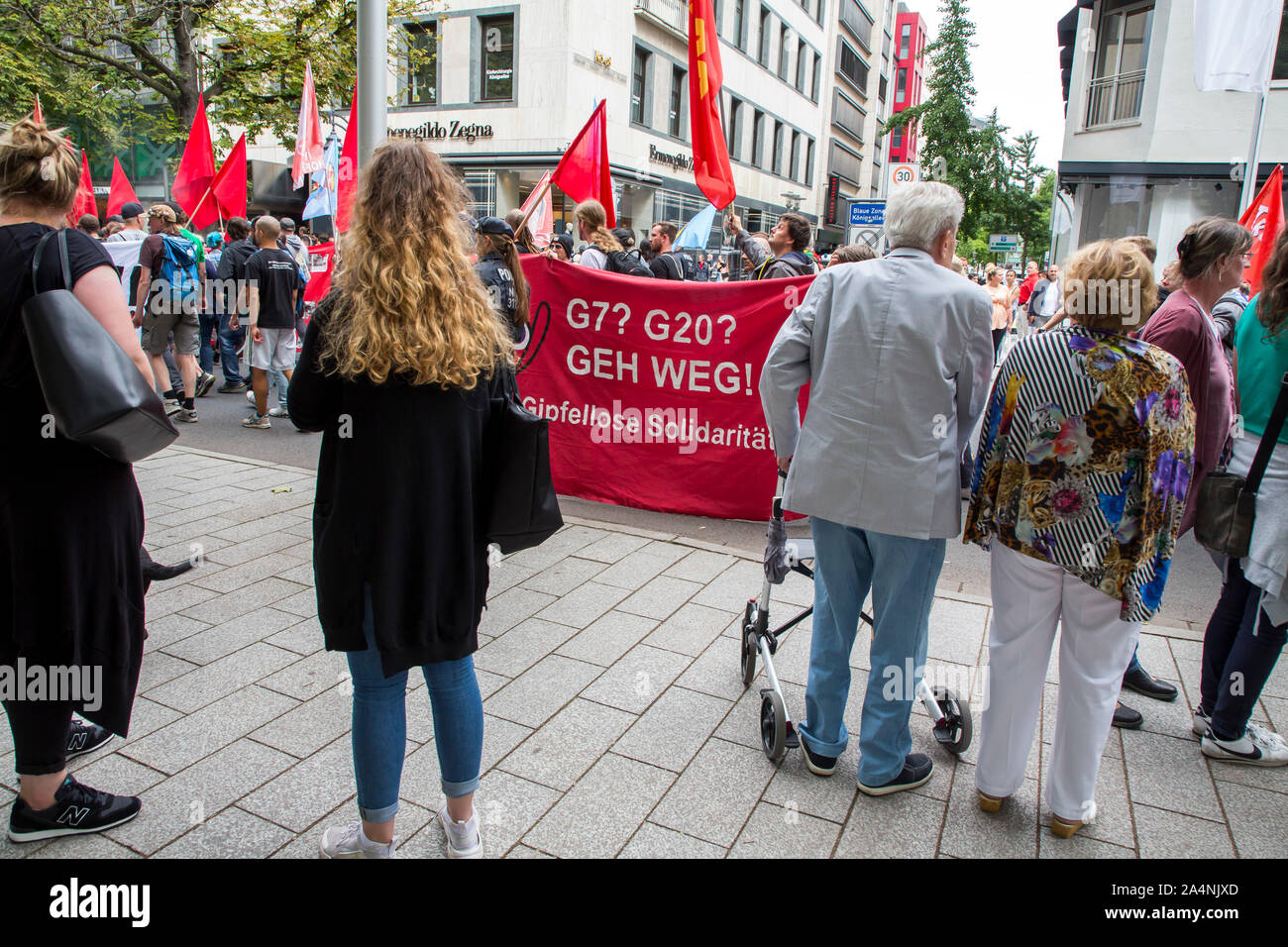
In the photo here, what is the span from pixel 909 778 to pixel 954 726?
1.23 ft

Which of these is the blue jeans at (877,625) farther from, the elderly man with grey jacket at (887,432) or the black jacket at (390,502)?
the black jacket at (390,502)

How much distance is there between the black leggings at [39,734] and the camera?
8.27 feet

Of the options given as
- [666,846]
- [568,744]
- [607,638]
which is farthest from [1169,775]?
[607,638]

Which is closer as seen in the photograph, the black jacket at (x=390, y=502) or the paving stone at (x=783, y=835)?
the black jacket at (x=390, y=502)

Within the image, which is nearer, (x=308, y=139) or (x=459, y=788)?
(x=459, y=788)

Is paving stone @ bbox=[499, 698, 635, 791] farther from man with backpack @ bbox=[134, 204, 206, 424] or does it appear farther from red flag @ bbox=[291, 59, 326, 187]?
red flag @ bbox=[291, 59, 326, 187]

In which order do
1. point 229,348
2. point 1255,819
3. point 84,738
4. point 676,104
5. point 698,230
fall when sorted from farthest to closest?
point 676,104 → point 698,230 → point 229,348 → point 84,738 → point 1255,819

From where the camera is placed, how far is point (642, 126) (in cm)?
2795

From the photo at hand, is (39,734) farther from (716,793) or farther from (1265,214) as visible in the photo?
(1265,214)

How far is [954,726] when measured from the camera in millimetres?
3316

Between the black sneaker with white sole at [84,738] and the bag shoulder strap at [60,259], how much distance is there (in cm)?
156

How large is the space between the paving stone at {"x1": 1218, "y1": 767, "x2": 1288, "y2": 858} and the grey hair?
212cm

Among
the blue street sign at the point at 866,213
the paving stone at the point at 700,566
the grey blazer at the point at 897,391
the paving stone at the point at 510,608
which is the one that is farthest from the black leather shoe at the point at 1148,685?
the blue street sign at the point at 866,213

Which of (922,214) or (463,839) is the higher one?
(922,214)
